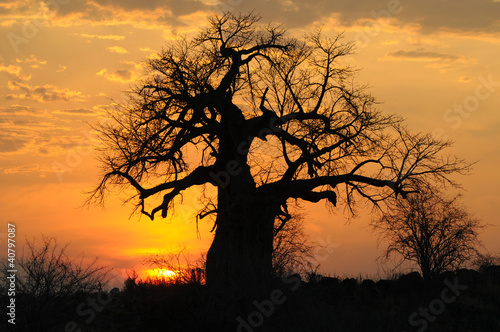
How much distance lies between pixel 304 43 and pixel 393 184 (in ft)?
21.9

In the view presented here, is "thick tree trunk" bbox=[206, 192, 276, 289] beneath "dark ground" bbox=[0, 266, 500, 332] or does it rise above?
above

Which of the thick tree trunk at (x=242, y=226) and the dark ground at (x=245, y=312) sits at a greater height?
the thick tree trunk at (x=242, y=226)

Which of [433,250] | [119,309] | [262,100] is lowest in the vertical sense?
[119,309]

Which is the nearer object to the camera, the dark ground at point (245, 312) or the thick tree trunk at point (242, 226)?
the dark ground at point (245, 312)

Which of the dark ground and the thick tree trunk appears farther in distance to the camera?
the thick tree trunk

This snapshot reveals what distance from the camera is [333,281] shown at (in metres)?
20.5

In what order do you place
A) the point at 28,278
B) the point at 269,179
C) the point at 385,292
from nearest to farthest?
the point at 28,278
the point at 385,292
the point at 269,179

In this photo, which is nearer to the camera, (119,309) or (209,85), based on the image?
(119,309)

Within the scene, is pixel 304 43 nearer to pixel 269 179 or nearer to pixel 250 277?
pixel 269 179

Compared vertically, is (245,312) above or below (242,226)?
below

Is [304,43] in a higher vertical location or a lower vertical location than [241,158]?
higher

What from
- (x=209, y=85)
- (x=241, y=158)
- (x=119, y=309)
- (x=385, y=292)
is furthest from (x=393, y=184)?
(x=119, y=309)

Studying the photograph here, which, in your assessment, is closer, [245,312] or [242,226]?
[245,312]

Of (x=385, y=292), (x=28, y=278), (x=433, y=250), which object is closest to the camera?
(x=28, y=278)
